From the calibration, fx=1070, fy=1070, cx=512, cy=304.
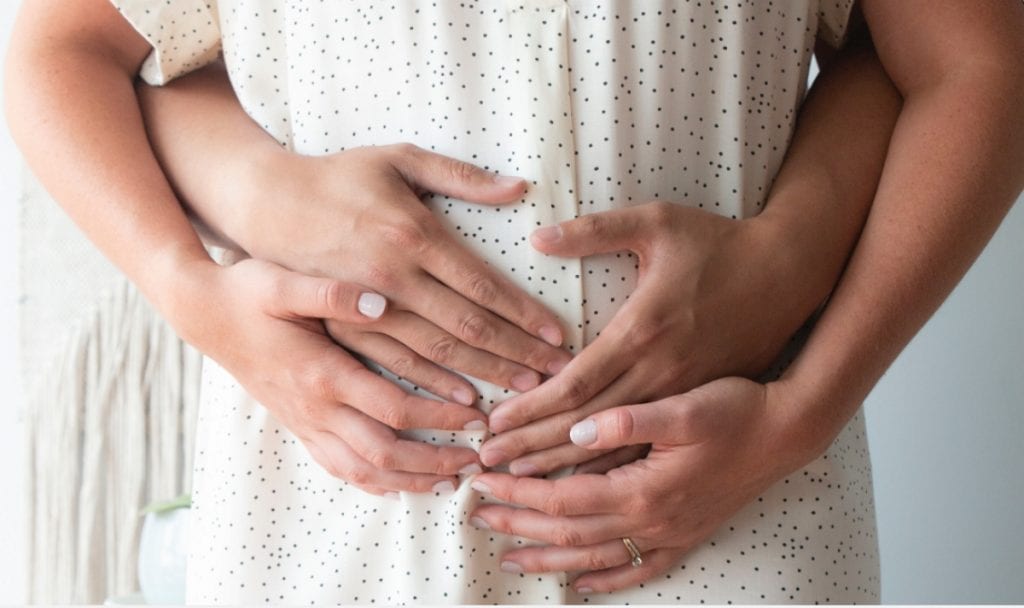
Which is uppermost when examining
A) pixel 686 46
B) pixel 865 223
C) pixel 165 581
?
pixel 686 46

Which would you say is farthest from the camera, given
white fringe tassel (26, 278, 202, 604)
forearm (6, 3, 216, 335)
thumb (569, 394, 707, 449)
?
white fringe tassel (26, 278, 202, 604)

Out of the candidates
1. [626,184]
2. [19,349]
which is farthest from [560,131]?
[19,349]

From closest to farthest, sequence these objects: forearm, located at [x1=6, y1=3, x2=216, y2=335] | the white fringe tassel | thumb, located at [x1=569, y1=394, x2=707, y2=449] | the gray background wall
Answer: thumb, located at [x1=569, y1=394, x2=707, y2=449] → forearm, located at [x1=6, y1=3, x2=216, y2=335] → the gray background wall → the white fringe tassel

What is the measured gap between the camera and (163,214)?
74cm

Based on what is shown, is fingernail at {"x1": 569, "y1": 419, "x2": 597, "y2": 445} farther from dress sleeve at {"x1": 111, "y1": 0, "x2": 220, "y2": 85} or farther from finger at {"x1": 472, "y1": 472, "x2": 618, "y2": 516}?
dress sleeve at {"x1": 111, "y1": 0, "x2": 220, "y2": 85}

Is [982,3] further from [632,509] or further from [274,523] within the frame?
[274,523]

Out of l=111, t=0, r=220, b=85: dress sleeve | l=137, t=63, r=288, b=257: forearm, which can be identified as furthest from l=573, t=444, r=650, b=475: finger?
l=111, t=0, r=220, b=85: dress sleeve

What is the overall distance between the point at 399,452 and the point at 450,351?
0.23 ft

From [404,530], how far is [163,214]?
279 mm

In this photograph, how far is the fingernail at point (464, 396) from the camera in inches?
25.9

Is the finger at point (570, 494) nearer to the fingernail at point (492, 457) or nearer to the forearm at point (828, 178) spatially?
the fingernail at point (492, 457)

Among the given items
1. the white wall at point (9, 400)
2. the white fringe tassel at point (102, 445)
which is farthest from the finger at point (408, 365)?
the white wall at point (9, 400)

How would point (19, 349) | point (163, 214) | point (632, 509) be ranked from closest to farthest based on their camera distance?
point (632, 509)
point (163, 214)
point (19, 349)

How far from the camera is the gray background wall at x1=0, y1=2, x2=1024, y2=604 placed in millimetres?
1188
